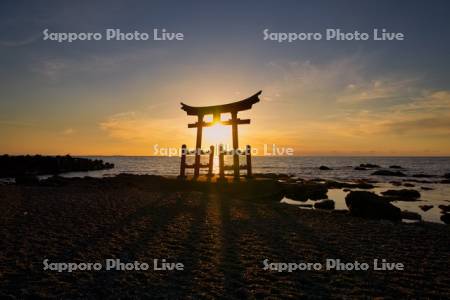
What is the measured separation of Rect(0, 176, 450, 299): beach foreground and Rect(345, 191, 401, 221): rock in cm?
140

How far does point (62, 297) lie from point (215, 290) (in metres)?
2.40

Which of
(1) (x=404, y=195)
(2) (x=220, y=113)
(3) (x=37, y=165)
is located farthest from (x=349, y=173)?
(3) (x=37, y=165)

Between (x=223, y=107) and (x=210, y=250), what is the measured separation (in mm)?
12352

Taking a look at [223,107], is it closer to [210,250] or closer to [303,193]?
[303,193]

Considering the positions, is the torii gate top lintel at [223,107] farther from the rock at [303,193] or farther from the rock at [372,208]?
the rock at [372,208]

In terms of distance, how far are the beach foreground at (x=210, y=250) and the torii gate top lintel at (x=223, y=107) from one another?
22.2 feet

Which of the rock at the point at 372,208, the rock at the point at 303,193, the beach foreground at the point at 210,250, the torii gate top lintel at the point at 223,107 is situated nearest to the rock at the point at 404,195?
the rock at the point at 303,193

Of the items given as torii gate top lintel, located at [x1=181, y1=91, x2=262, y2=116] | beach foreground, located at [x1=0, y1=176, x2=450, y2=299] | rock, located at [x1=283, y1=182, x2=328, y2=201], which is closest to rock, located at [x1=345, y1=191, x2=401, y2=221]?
beach foreground, located at [x1=0, y1=176, x2=450, y2=299]

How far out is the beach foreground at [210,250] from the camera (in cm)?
529

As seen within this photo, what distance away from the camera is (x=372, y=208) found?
13133mm

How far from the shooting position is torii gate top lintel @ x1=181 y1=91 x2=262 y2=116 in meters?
17.4

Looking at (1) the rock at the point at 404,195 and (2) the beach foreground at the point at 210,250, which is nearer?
(2) the beach foreground at the point at 210,250

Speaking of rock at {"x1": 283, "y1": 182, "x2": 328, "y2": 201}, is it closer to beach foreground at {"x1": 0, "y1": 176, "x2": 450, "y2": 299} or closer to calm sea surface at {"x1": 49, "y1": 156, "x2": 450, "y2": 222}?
calm sea surface at {"x1": 49, "y1": 156, "x2": 450, "y2": 222}

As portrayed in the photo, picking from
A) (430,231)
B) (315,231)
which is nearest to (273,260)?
(315,231)
